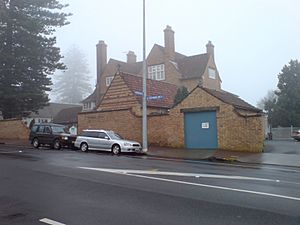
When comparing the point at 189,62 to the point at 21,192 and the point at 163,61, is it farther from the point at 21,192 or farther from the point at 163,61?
the point at 21,192

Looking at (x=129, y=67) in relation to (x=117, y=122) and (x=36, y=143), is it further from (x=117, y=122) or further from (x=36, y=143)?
(x=36, y=143)

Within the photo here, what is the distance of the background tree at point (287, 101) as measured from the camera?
51.2 m

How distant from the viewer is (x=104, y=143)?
22.8 m

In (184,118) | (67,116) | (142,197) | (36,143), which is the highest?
(67,116)

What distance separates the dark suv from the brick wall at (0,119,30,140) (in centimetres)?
855

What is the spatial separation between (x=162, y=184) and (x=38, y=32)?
3160 centimetres

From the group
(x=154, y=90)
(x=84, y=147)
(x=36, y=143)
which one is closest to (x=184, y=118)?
(x=84, y=147)

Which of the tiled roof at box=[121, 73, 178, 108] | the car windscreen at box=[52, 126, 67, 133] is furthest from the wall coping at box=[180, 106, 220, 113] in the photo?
the car windscreen at box=[52, 126, 67, 133]

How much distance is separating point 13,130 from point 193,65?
2610 centimetres

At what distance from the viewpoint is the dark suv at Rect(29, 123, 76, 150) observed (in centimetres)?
2548

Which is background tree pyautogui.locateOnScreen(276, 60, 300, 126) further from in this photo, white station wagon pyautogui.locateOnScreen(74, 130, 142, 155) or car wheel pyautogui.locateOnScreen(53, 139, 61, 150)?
car wheel pyautogui.locateOnScreen(53, 139, 61, 150)

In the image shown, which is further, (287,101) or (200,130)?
(287,101)

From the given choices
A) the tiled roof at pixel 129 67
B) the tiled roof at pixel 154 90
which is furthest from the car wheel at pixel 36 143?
the tiled roof at pixel 129 67

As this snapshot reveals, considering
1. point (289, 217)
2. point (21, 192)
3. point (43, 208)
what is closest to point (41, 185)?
point (21, 192)
